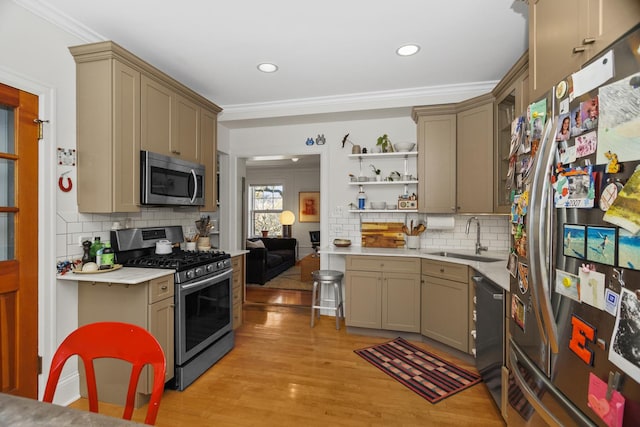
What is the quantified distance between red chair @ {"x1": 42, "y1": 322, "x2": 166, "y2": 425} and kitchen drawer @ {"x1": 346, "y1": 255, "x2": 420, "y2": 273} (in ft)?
8.25

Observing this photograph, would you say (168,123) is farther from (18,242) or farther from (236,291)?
(236,291)

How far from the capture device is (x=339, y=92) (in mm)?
3465

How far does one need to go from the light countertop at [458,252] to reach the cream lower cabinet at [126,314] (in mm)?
Result: 1722

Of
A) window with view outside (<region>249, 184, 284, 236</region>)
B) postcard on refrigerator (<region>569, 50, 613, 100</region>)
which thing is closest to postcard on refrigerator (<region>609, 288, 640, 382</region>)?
postcard on refrigerator (<region>569, 50, 613, 100</region>)

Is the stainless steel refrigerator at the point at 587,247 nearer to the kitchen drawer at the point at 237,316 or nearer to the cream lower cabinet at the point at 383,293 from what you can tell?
the cream lower cabinet at the point at 383,293

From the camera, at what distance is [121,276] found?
209 centimetres

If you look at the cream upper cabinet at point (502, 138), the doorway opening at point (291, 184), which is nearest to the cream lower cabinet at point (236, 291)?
the cream upper cabinet at point (502, 138)

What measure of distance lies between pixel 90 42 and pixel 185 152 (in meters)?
1.04

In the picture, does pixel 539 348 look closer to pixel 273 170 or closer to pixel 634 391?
pixel 634 391

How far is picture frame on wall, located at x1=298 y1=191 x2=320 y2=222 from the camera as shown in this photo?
8.14m

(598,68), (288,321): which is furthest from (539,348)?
(288,321)

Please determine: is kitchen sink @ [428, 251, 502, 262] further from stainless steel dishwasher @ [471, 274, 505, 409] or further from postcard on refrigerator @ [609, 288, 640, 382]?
postcard on refrigerator @ [609, 288, 640, 382]

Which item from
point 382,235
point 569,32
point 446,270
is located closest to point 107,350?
point 569,32

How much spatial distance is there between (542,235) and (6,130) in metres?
2.82
